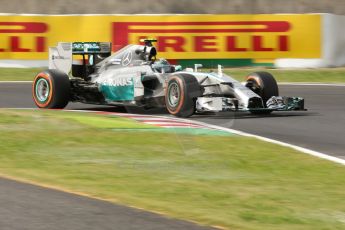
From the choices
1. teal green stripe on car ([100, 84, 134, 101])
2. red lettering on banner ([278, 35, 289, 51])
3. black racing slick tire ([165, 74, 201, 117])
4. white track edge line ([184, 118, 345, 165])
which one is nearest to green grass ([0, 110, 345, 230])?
white track edge line ([184, 118, 345, 165])

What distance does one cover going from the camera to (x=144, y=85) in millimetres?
14914

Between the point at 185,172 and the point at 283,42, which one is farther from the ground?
the point at 283,42

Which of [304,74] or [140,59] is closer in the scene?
[140,59]

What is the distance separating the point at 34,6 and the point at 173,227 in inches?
775

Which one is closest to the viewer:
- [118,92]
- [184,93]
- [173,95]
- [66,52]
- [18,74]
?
[184,93]

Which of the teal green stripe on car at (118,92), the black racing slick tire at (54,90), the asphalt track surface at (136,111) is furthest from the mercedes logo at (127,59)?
the black racing slick tire at (54,90)

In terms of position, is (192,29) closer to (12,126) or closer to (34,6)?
(34,6)

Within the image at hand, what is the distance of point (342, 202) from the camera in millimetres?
7574

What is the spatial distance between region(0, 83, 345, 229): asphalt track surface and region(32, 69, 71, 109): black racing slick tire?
88cm

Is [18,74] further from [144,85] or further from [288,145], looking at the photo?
[288,145]

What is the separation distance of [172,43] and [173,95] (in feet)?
28.8

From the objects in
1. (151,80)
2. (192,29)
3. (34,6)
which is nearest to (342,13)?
(192,29)

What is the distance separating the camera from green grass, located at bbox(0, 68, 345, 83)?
2239 centimetres

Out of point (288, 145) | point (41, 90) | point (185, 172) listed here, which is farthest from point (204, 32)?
point (185, 172)
